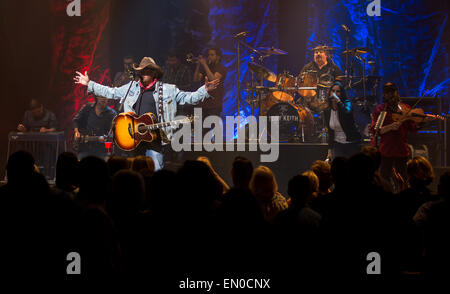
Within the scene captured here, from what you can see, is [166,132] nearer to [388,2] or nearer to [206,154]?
[206,154]

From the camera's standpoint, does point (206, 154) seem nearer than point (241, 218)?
No

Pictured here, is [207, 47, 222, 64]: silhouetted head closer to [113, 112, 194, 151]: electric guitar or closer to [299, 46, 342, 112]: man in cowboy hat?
[299, 46, 342, 112]: man in cowboy hat

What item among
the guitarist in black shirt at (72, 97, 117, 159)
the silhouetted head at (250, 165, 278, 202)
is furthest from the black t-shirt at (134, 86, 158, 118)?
the silhouetted head at (250, 165, 278, 202)

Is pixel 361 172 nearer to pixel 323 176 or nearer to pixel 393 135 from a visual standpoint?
pixel 323 176

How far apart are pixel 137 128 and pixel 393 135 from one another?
3890mm

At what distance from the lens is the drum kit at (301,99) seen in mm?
10156

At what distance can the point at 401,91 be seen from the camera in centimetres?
1176

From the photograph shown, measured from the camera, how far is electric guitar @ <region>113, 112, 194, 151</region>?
7.56 m

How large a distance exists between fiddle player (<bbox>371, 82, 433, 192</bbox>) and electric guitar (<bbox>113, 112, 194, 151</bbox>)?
120 inches

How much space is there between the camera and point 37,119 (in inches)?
423

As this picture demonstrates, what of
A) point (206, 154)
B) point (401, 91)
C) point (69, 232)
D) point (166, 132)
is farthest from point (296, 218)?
point (401, 91)

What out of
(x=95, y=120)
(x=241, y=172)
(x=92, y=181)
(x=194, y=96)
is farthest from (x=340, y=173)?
(x=95, y=120)

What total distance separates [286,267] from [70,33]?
35.5 ft
